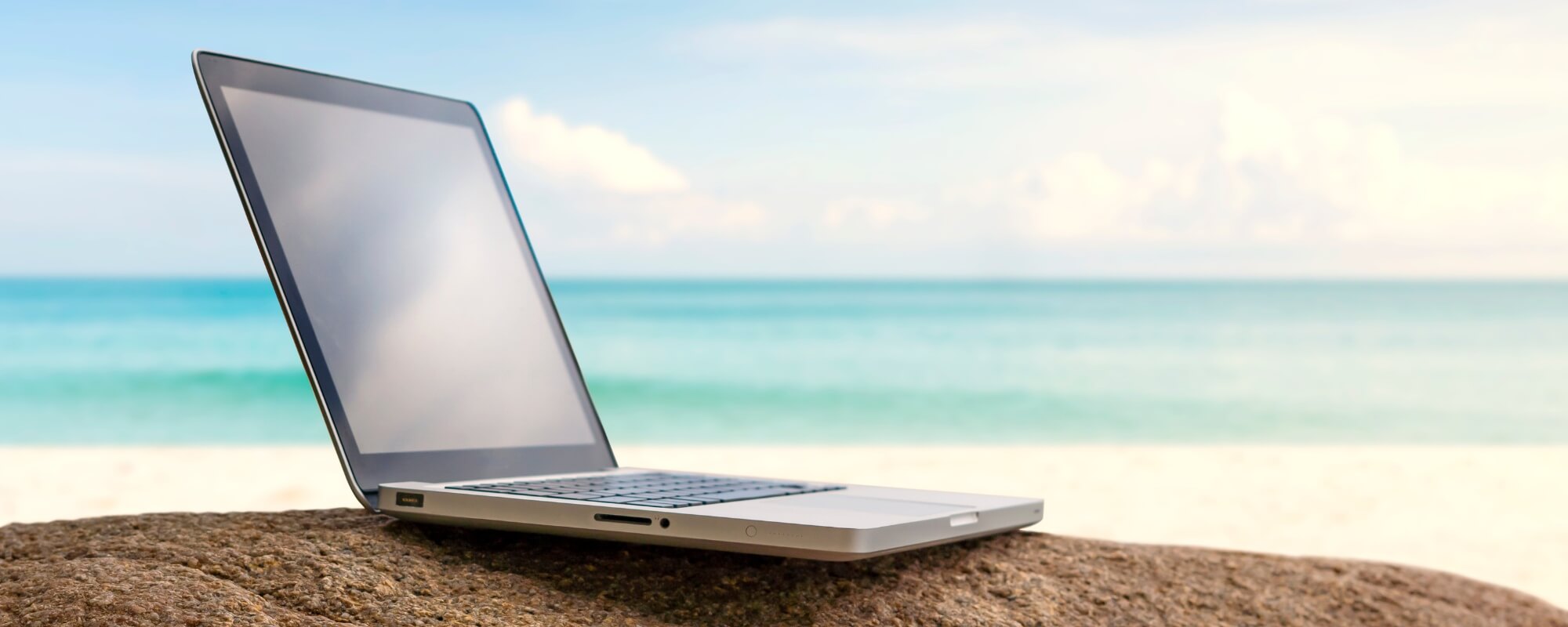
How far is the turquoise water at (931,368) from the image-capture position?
13.9 m

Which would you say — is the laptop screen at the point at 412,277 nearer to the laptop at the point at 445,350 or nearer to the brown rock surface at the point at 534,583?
the laptop at the point at 445,350

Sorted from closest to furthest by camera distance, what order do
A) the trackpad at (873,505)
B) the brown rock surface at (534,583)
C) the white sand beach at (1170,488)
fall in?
the brown rock surface at (534,583)
the trackpad at (873,505)
the white sand beach at (1170,488)

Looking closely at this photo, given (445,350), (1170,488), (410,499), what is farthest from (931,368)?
(410,499)

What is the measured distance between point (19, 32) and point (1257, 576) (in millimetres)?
21273

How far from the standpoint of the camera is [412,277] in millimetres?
2076

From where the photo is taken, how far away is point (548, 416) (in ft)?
7.30

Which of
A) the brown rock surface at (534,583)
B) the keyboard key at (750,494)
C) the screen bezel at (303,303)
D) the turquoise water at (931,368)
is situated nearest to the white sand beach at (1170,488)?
the turquoise water at (931,368)

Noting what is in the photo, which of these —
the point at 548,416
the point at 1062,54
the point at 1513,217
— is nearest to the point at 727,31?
the point at 1062,54

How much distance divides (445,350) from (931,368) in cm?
1638

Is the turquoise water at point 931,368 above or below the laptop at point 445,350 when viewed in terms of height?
above

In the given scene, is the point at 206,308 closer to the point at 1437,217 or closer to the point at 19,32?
the point at 19,32

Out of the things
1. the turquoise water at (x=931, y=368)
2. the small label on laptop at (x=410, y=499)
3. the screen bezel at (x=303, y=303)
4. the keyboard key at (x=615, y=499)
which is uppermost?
the turquoise water at (x=931, y=368)

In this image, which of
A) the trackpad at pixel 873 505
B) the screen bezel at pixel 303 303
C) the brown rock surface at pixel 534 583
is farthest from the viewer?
the screen bezel at pixel 303 303

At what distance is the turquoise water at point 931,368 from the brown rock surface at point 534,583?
35.8 feet
